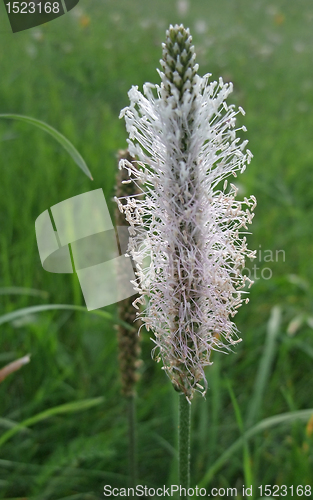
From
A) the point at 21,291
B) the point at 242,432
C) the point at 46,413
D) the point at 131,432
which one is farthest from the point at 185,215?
the point at 21,291

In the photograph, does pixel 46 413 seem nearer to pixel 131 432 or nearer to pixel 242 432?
pixel 131 432

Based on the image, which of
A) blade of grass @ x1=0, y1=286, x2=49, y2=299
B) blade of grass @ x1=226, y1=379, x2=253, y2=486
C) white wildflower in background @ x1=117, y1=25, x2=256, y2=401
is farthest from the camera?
blade of grass @ x1=0, y1=286, x2=49, y2=299

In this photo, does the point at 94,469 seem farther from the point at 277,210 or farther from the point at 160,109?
the point at 277,210

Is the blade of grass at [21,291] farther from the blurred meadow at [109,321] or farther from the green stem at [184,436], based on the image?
the green stem at [184,436]

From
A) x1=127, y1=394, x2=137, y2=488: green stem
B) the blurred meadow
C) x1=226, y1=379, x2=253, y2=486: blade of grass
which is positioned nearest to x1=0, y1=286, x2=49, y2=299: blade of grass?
the blurred meadow

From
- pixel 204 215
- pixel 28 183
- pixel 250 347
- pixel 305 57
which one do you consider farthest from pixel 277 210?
pixel 305 57

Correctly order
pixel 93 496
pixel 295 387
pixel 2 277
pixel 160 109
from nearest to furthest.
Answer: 1. pixel 160 109
2. pixel 93 496
3. pixel 295 387
4. pixel 2 277

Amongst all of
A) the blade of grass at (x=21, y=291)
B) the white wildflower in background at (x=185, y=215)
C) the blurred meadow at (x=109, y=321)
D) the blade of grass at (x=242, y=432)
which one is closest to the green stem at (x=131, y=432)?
the blurred meadow at (x=109, y=321)

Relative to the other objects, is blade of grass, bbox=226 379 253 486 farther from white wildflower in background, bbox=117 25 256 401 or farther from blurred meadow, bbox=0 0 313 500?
white wildflower in background, bbox=117 25 256 401
